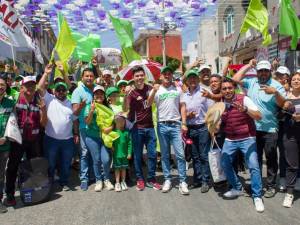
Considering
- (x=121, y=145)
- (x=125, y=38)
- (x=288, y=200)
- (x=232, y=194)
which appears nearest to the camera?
(x=288, y=200)

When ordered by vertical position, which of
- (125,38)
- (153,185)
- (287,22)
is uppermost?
(287,22)

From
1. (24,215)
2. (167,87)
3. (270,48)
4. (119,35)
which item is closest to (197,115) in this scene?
(167,87)

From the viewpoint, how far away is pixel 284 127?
5480 millimetres

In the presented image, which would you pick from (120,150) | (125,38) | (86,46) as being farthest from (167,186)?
(86,46)

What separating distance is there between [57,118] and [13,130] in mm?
930

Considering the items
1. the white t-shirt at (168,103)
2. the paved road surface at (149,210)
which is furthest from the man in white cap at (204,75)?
the paved road surface at (149,210)

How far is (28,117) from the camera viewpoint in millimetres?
5531

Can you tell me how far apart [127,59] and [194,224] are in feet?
16.4

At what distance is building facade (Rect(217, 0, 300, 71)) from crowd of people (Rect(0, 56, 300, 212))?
8.64 meters

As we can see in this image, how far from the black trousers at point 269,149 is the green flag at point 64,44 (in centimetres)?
372

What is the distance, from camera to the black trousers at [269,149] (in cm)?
552

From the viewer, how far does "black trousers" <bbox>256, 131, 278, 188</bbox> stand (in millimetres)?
5520

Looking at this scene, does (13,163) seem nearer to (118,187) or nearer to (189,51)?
(118,187)

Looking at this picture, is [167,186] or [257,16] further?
[257,16]
